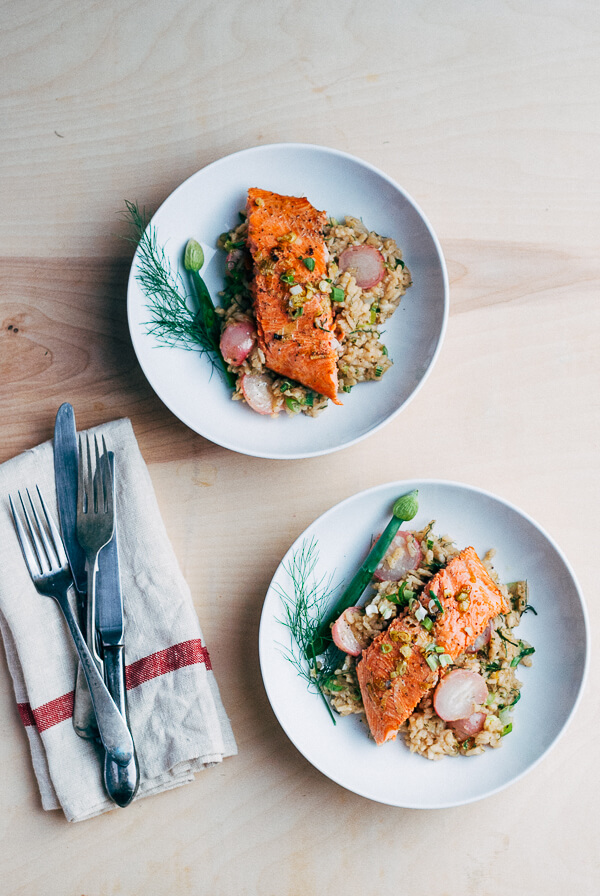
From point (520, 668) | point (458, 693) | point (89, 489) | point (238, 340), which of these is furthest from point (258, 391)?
point (520, 668)

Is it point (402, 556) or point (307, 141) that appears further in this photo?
point (307, 141)

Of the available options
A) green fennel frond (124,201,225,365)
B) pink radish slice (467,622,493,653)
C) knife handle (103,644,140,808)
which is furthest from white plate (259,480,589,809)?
green fennel frond (124,201,225,365)

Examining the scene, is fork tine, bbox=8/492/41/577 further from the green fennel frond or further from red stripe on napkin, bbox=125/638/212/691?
the green fennel frond

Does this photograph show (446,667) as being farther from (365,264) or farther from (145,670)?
(365,264)

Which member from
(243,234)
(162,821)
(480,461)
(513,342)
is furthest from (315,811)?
(243,234)

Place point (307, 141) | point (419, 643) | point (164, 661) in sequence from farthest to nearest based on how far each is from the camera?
1. point (307, 141)
2. point (164, 661)
3. point (419, 643)

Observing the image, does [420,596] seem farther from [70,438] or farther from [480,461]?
[70,438]
